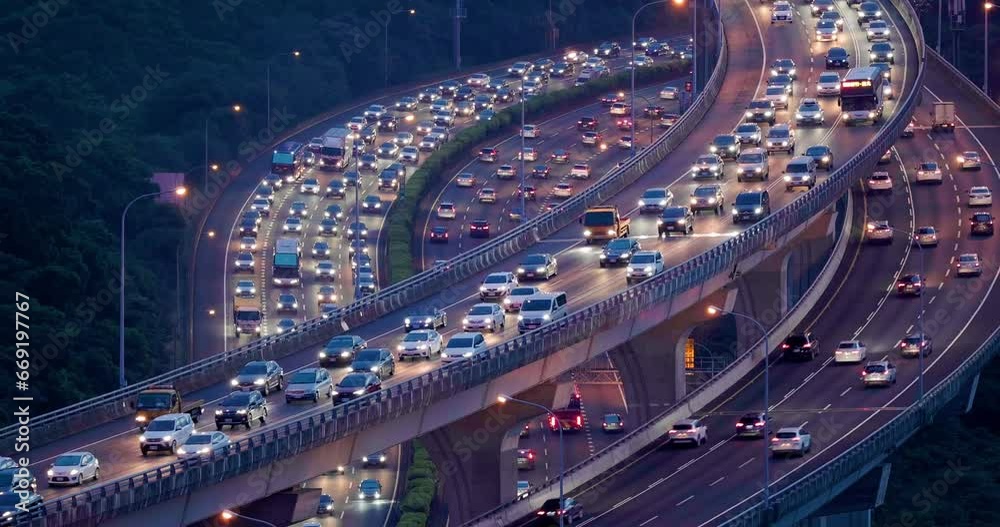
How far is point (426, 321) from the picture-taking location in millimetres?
91500

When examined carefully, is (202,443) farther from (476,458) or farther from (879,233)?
(879,233)

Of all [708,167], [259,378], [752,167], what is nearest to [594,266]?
[752,167]

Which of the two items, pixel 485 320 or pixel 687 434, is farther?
pixel 687 434

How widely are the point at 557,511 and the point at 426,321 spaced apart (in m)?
14.3

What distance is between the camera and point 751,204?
10756 cm

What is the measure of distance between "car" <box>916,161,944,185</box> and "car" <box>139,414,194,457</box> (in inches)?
3011

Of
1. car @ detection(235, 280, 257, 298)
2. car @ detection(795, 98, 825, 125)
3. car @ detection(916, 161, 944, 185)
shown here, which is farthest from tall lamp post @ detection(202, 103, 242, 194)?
car @ detection(916, 161, 944, 185)

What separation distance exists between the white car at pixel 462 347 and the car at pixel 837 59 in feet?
212

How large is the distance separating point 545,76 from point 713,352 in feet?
252

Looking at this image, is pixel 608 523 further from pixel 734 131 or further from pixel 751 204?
pixel 734 131

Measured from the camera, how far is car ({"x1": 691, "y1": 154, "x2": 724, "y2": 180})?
391ft

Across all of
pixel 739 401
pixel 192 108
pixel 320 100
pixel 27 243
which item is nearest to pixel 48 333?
pixel 27 243

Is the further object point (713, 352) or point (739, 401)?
point (713, 352)

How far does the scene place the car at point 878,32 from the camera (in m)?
153
